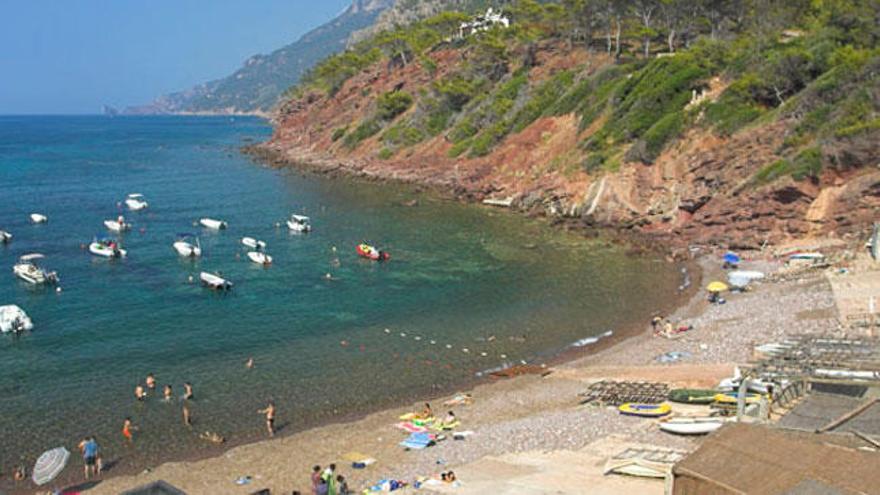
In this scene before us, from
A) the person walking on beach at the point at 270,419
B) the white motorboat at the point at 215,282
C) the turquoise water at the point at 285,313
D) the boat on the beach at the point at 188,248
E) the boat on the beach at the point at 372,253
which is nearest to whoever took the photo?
the person walking on beach at the point at 270,419

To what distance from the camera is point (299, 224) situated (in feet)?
228

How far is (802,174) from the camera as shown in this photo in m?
53.5

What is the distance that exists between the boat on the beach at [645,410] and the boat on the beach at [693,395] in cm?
80

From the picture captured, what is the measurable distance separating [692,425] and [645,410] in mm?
3453

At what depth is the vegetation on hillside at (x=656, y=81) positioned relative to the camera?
56812 mm

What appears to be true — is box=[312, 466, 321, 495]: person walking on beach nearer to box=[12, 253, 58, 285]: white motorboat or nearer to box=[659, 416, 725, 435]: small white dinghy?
box=[659, 416, 725, 435]: small white dinghy

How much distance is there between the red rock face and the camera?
52219 mm

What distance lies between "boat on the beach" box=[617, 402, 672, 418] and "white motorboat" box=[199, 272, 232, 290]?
96.7 feet

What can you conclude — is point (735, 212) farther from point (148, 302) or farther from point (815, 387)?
point (148, 302)

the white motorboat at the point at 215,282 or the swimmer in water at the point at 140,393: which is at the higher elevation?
the white motorboat at the point at 215,282

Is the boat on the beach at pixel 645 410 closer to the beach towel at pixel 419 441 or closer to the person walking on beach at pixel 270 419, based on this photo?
the beach towel at pixel 419 441

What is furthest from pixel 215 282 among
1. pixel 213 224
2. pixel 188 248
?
pixel 213 224

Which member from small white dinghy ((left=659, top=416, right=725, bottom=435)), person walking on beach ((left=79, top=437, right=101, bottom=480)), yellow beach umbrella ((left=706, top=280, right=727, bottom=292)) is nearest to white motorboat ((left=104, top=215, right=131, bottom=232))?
person walking on beach ((left=79, top=437, right=101, bottom=480))

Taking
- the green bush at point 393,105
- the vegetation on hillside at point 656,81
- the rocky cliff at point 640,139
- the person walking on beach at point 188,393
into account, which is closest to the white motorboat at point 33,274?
the person walking on beach at point 188,393
